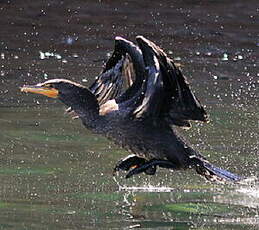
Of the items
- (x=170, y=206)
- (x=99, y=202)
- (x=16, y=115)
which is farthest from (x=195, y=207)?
(x=16, y=115)

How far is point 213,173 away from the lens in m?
9.67

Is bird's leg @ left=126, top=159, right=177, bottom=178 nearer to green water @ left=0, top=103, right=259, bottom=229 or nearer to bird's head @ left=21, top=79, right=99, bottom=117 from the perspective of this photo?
green water @ left=0, top=103, right=259, bottom=229

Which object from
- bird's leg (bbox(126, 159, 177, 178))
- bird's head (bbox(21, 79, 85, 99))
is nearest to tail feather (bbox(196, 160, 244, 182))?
bird's leg (bbox(126, 159, 177, 178))

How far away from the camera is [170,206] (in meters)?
9.44

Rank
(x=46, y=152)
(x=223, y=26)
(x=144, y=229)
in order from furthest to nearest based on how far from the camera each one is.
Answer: (x=223, y=26)
(x=46, y=152)
(x=144, y=229)

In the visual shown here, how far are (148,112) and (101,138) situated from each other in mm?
3051

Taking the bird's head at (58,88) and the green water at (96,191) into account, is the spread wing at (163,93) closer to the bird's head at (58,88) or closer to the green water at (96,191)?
the bird's head at (58,88)

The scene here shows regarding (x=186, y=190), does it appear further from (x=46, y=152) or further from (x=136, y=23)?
(x=136, y=23)

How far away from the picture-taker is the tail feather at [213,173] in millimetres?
9586

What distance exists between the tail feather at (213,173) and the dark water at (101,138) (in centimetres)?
20

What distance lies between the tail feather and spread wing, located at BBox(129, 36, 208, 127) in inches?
16.0

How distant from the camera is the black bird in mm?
9094

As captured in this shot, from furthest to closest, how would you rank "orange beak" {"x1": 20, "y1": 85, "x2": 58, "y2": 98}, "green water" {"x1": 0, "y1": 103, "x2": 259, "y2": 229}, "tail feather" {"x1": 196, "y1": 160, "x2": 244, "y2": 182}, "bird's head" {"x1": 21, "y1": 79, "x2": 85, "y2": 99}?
"tail feather" {"x1": 196, "y1": 160, "x2": 244, "y2": 182}
"bird's head" {"x1": 21, "y1": 79, "x2": 85, "y2": 99}
"orange beak" {"x1": 20, "y1": 85, "x2": 58, "y2": 98}
"green water" {"x1": 0, "y1": 103, "x2": 259, "y2": 229}

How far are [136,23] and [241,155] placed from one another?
29.0 ft
